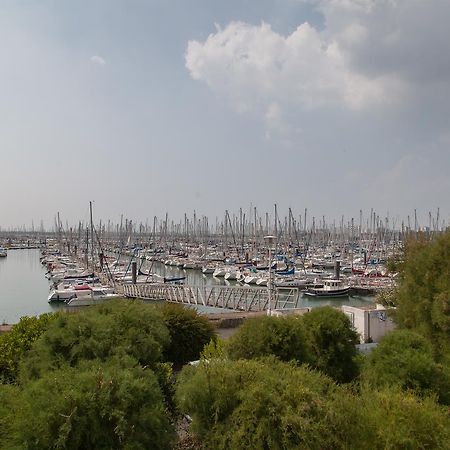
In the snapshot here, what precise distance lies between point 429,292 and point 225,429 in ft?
37.5

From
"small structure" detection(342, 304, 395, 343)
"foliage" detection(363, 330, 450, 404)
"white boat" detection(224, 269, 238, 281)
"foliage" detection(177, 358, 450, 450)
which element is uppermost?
"foliage" detection(177, 358, 450, 450)

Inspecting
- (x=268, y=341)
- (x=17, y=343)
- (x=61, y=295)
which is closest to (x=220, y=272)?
(x=61, y=295)

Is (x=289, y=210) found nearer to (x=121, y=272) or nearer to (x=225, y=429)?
(x=121, y=272)

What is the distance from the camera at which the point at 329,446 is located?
21.6 ft

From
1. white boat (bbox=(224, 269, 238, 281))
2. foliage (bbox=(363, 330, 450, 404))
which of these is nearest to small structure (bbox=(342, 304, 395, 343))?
foliage (bbox=(363, 330, 450, 404))

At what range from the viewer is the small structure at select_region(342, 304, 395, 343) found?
2002 centimetres

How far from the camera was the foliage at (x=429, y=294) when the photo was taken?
14.7m

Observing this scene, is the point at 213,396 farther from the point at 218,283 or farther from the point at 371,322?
the point at 218,283

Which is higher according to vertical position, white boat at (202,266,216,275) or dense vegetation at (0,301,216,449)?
dense vegetation at (0,301,216,449)

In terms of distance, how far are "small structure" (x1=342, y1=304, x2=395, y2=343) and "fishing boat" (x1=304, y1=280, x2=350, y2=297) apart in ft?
103

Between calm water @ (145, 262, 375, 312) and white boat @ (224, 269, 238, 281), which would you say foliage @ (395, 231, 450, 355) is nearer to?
calm water @ (145, 262, 375, 312)

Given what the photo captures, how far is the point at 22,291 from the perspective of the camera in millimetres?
57188

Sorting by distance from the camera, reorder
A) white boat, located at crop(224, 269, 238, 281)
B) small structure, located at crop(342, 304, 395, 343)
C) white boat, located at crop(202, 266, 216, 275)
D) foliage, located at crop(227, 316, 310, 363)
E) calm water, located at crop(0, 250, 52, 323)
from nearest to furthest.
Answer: foliage, located at crop(227, 316, 310, 363)
small structure, located at crop(342, 304, 395, 343)
calm water, located at crop(0, 250, 52, 323)
white boat, located at crop(224, 269, 238, 281)
white boat, located at crop(202, 266, 216, 275)

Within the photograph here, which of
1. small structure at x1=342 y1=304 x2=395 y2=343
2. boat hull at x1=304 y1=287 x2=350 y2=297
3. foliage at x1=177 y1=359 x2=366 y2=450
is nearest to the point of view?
foliage at x1=177 y1=359 x2=366 y2=450
